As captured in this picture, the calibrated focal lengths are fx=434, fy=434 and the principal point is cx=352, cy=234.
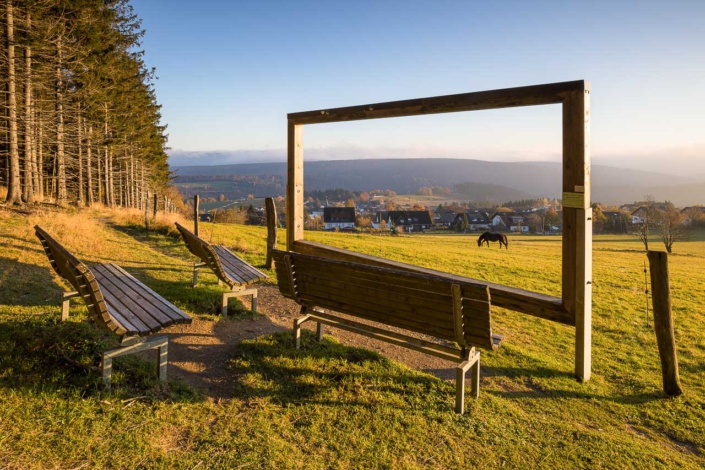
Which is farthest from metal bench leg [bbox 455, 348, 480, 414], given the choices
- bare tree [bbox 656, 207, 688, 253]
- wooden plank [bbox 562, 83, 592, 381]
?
bare tree [bbox 656, 207, 688, 253]

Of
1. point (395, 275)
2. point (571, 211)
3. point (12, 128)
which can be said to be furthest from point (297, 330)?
point (12, 128)

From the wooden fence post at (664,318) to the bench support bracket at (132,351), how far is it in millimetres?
4761

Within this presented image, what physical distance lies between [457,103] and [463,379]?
3.28 m

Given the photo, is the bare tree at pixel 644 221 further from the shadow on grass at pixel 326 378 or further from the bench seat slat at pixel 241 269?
the shadow on grass at pixel 326 378

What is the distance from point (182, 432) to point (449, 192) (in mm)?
63144

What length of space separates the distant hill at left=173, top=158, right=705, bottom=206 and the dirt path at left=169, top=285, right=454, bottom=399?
2060 cm

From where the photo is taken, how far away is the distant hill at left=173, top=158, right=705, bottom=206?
154ft

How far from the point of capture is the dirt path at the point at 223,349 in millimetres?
3986

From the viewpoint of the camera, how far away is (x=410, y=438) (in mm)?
3229

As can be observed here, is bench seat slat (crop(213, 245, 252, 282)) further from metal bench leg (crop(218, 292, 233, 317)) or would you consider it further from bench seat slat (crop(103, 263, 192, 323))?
bench seat slat (crop(103, 263, 192, 323))

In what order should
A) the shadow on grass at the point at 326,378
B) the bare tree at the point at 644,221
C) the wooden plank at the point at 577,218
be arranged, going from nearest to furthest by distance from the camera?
the shadow on grass at the point at 326,378 < the wooden plank at the point at 577,218 < the bare tree at the point at 644,221

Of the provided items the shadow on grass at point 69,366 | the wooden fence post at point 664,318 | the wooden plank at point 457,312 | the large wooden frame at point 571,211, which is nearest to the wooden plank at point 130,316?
the shadow on grass at point 69,366

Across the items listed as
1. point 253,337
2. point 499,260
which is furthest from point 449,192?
point 253,337

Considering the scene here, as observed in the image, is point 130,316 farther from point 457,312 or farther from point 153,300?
point 457,312
